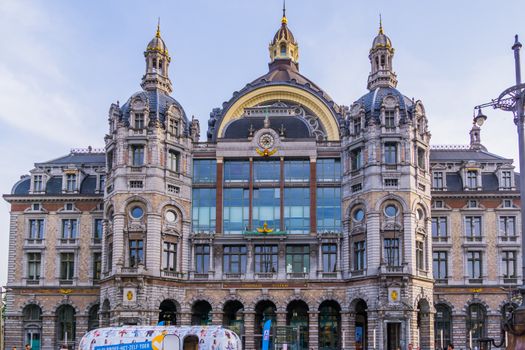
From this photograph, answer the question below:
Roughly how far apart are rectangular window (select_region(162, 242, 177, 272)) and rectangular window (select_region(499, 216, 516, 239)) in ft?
110

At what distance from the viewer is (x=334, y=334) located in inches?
3019

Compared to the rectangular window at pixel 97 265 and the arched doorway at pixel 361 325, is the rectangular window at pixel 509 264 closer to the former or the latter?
the arched doorway at pixel 361 325

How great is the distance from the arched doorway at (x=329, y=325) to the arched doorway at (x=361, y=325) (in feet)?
5.76

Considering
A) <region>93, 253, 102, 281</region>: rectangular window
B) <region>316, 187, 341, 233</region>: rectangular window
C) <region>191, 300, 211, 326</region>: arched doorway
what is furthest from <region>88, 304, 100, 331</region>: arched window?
<region>316, 187, 341, 233</region>: rectangular window

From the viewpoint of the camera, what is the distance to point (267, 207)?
78.4 metres

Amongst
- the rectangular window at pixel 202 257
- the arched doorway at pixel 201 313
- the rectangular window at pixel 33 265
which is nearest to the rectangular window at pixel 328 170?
→ the rectangular window at pixel 202 257

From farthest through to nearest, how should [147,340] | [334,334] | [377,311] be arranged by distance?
[334,334] → [377,311] → [147,340]

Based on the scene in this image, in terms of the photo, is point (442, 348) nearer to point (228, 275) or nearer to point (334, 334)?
point (334, 334)

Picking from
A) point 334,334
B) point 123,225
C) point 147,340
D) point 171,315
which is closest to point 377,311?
point 334,334

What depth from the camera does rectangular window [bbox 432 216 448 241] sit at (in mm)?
81812

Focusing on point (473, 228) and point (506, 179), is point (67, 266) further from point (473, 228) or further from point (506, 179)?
point (506, 179)

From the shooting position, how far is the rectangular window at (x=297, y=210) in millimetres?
77875

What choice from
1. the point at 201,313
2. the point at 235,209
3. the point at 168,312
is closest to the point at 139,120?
the point at 235,209

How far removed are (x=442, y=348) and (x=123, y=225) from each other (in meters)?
33.0
